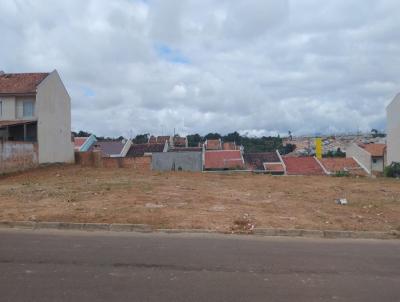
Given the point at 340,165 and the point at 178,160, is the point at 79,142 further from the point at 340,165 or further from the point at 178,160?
the point at 340,165

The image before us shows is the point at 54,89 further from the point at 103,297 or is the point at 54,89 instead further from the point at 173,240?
the point at 103,297

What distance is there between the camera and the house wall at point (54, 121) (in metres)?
36.9

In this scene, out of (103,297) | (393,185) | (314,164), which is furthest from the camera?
(314,164)

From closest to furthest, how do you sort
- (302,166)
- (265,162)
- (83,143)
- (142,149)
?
(302,166), (265,162), (83,143), (142,149)

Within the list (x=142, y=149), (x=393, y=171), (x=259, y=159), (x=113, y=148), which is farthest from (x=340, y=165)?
(x=113, y=148)

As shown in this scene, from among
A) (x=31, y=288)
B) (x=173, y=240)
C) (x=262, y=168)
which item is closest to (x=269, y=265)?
(x=173, y=240)

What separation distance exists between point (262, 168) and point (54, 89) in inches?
1117

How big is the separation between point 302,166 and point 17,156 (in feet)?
121

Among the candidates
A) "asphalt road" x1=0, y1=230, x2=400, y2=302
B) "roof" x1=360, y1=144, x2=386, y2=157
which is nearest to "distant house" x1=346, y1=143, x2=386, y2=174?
"roof" x1=360, y1=144, x2=386, y2=157

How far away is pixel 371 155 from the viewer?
2908 inches

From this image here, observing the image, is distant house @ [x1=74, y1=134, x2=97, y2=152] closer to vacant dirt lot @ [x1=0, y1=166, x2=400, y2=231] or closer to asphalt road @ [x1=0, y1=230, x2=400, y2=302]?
vacant dirt lot @ [x1=0, y1=166, x2=400, y2=231]

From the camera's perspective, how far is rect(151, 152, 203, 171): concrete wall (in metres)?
51.1

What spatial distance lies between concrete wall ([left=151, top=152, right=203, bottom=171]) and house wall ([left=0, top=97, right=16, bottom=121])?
17.6 metres

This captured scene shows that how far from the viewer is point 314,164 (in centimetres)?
5847
